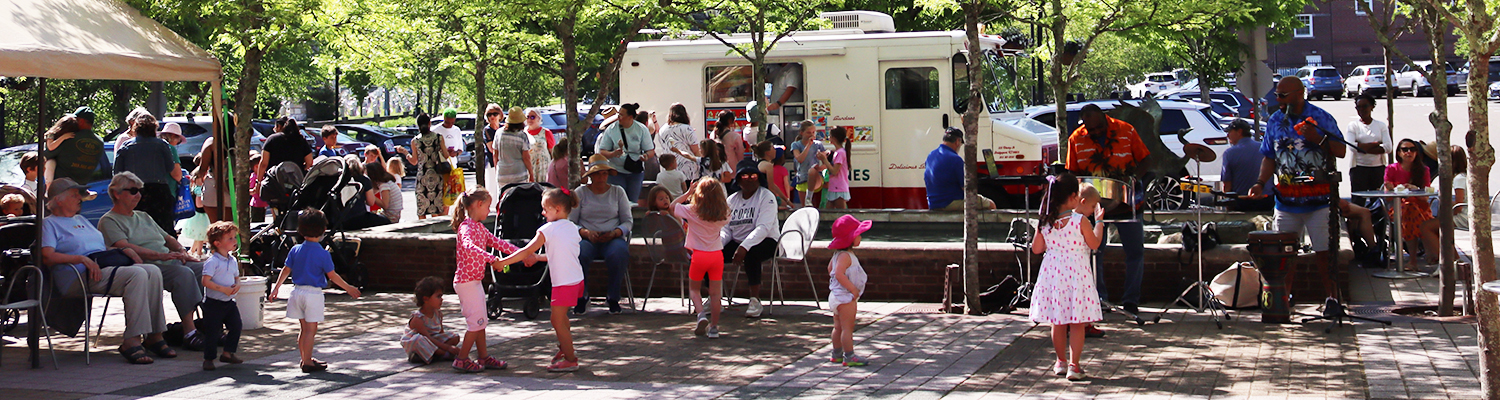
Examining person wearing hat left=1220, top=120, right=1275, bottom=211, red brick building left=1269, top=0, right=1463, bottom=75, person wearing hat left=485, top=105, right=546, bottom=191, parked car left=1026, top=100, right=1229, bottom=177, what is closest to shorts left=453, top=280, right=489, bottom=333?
person wearing hat left=485, top=105, right=546, bottom=191

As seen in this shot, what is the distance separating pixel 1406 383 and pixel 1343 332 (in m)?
1.80

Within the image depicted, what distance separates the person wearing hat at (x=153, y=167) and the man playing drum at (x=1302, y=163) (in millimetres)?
8311

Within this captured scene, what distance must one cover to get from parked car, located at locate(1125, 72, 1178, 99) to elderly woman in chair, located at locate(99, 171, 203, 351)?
4747 centimetres

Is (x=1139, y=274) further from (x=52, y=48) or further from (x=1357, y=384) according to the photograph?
(x=52, y=48)

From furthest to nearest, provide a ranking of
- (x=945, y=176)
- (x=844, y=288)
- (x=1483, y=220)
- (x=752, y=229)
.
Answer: (x=945, y=176) < (x=752, y=229) < (x=844, y=288) < (x=1483, y=220)

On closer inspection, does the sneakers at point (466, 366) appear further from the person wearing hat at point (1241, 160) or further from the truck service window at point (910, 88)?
the truck service window at point (910, 88)

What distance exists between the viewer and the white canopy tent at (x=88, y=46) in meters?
7.84

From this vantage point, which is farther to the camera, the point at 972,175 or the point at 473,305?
the point at 972,175

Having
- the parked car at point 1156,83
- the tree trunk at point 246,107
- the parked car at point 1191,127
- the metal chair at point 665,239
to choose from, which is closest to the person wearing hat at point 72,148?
the tree trunk at point 246,107

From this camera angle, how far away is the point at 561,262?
25.7 ft

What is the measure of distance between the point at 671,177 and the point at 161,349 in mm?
5049

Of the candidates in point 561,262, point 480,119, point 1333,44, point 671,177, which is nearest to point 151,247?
point 561,262

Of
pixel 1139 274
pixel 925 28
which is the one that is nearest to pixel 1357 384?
pixel 1139 274

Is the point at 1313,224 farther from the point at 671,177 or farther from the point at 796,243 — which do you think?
the point at 671,177
